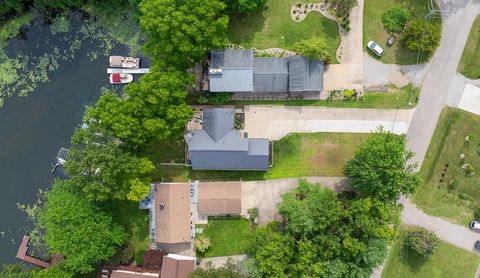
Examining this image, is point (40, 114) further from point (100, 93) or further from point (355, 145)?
point (355, 145)

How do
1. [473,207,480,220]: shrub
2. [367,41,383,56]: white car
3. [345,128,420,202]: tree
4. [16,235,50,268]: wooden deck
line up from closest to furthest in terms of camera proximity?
[345,128,420,202]: tree → [473,207,480,220]: shrub → [367,41,383,56]: white car → [16,235,50,268]: wooden deck

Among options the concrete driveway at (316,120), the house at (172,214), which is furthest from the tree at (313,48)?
the house at (172,214)

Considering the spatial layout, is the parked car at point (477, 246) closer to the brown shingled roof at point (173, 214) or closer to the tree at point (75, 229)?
the brown shingled roof at point (173, 214)

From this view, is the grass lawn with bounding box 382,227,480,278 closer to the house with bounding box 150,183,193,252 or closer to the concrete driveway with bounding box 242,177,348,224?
the concrete driveway with bounding box 242,177,348,224

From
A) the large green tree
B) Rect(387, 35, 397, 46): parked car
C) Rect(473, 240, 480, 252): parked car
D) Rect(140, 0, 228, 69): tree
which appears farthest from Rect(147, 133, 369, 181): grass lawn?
Rect(473, 240, 480, 252): parked car

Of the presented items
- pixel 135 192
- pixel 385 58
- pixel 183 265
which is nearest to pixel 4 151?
pixel 135 192
